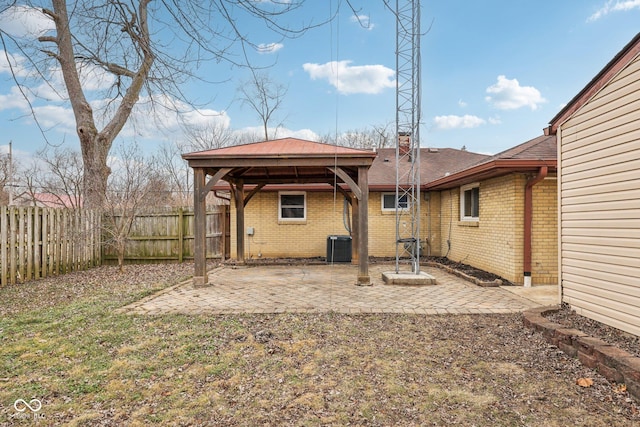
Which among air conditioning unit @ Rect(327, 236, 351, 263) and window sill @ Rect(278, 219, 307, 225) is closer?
air conditioning unit @ Rect(327, 236, 351, 263)

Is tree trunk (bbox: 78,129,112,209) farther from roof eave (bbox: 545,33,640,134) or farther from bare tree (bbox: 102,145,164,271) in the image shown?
roof eave (bbox: 545,33,640,134)

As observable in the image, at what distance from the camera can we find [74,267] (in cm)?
888

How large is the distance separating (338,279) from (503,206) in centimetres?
371

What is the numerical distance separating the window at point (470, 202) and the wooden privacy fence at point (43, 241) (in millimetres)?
9826

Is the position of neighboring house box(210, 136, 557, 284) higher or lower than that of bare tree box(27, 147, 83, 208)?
lower

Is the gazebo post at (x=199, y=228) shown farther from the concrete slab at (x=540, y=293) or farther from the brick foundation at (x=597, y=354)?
the concrete slab at (x=540, y=293)

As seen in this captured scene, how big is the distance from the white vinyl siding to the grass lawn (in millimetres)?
872

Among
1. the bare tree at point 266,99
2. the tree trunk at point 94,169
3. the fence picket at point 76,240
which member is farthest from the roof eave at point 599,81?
the bare tree at point 266,99

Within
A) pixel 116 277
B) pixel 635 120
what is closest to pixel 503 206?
pixel 635 120

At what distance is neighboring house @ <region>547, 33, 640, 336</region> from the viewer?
358 centimetres

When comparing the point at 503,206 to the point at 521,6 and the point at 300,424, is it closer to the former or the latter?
the point at 521,6

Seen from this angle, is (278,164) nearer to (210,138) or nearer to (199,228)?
(199,228)

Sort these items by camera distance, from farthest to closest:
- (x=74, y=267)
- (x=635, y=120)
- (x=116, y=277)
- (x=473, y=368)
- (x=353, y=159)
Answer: (x=74, y=267) → (x=116, y=277) → (x=353, y=159) → (x=635, y=120) → (x=473, y=368)

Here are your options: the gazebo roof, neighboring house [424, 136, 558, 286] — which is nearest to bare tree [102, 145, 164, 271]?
the gazebo roof
